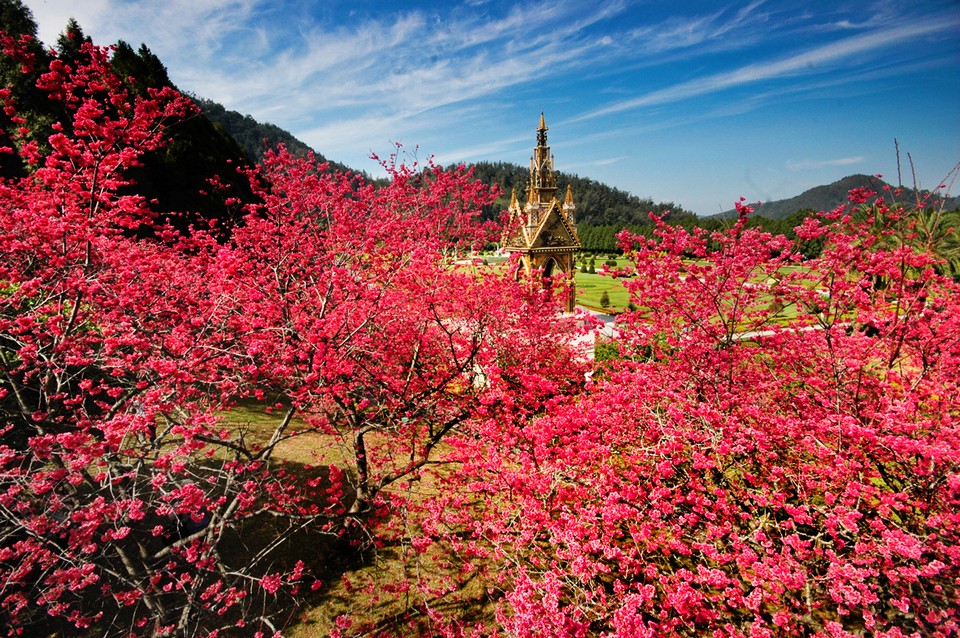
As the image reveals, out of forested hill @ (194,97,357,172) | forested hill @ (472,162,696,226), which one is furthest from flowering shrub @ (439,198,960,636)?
forested hill @ (472,162,696,226)

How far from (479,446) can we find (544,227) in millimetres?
13303

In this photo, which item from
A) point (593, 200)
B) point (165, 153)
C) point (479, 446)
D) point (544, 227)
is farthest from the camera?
point (593, 200)

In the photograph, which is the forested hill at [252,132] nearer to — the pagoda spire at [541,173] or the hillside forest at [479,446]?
the pagoda spire at [541,173]

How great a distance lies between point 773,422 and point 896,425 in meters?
1.36

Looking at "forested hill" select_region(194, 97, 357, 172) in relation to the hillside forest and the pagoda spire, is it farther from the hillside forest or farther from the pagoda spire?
the hillside forest

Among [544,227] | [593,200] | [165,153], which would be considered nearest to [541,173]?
[544,227]

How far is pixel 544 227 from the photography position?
18.5 metres

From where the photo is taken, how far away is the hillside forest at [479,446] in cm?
449

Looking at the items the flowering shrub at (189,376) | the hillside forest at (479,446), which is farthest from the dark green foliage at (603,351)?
the hillside forest at (479,446)

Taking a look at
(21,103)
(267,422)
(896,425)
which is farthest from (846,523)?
(21,103)

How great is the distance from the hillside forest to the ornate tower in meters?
8.54

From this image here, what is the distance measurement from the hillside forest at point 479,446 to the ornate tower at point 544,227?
854 cm

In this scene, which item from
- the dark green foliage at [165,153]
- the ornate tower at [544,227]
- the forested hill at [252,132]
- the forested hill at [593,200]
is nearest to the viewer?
the dark green foliage at [165,153]

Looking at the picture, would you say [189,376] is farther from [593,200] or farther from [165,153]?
[593,200]
